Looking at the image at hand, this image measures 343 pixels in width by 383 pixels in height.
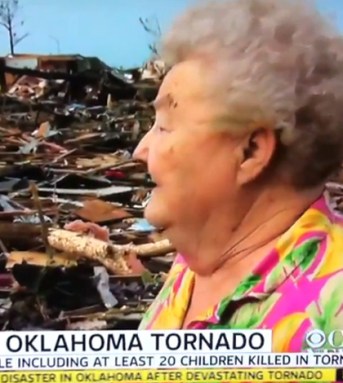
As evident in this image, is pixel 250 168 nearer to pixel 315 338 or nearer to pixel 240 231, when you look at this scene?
pixel 240 231

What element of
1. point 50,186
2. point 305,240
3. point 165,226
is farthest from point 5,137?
point 305,240

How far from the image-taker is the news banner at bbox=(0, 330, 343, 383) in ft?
6.09

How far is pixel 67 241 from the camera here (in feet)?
6.09

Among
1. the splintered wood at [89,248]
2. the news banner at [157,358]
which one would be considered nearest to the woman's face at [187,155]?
the splintered wood at [89,248]

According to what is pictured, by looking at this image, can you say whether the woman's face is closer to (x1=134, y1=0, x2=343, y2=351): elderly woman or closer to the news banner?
(x1=134, y1=0, x2=343, y2=351): elderly woman

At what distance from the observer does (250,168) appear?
5.75ft

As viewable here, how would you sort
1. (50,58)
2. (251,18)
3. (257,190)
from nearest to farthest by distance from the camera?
1. (251,18)
2. (257,190)
3. (50,58)

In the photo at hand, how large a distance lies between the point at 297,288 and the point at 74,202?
53cm

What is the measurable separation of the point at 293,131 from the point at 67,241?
0.56m

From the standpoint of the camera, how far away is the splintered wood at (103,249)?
185 cm

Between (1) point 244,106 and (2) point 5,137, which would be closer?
(1) point 244,106

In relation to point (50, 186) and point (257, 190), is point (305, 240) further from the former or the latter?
point (50, 186)

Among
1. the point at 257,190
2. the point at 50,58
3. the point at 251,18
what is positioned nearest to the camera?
the point at 251,18

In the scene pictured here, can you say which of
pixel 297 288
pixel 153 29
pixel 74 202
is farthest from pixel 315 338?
pixel 153 29
